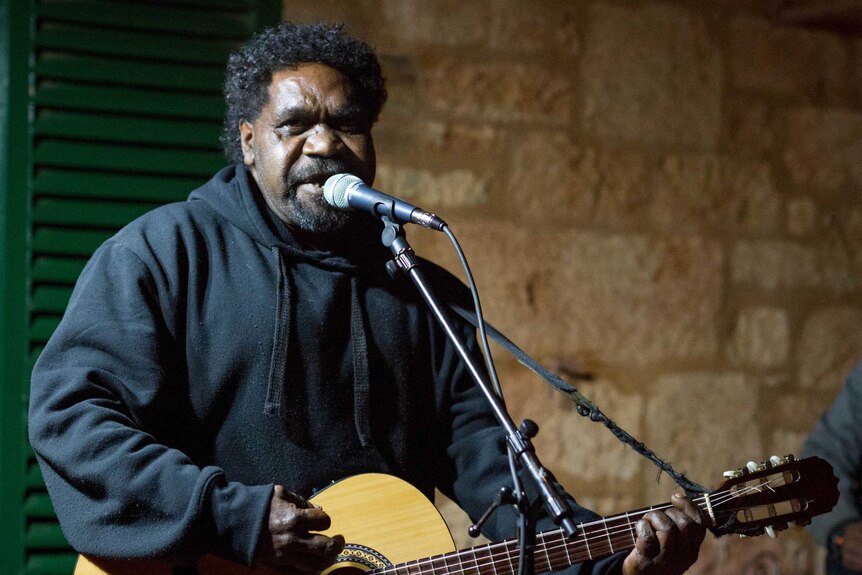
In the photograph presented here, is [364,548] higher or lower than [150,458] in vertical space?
lower

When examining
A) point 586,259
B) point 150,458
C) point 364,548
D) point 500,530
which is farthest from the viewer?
point 586,259

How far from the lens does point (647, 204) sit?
341cm

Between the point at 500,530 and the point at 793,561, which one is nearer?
the point at 500,530

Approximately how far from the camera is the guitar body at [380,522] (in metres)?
2.02

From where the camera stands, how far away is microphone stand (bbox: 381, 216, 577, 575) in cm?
159

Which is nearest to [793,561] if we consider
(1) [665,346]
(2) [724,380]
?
(2) [724,380]

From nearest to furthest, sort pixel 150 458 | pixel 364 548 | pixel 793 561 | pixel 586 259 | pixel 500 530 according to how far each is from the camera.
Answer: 1. pixel 150 458
2. pixel 364 548
3. pixel 500 530
4. pixel 586 259
5. pixel 793 561

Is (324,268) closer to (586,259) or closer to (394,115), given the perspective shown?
(394,115)

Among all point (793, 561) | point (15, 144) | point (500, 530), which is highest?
point (15, 144)

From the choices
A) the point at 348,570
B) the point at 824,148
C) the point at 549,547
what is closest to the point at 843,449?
the point at 824,148

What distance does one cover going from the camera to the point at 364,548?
2.02 m

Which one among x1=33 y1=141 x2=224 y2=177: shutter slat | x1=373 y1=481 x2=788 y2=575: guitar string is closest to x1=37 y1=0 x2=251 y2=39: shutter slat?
x1=33 y1=141 x2=224 y2=177: shutter slat

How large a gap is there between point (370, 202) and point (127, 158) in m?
1.18

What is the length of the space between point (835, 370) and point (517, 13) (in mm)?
1664
